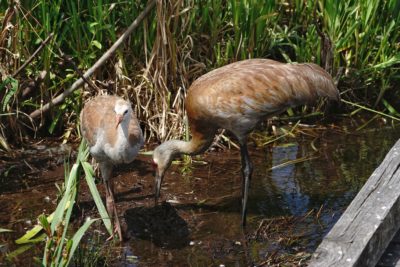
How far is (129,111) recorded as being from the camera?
17.8ft

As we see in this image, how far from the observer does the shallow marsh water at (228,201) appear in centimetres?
536

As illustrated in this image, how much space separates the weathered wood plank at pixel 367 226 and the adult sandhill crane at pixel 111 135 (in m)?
1.71

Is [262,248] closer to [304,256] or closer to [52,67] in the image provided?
[304,256]

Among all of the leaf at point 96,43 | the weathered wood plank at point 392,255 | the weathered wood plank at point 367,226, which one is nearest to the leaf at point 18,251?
the leaf at point 96,43

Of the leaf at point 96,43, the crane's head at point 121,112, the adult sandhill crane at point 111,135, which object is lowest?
the adult sandhill crane at point 111,135

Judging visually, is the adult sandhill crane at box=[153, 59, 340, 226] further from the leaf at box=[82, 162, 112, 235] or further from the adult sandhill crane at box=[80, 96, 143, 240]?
the leaf at box=[82, 162, 112, 235]

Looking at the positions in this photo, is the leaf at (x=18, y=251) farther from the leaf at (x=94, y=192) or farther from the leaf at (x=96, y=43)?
the leaf at (x=96, y=43)

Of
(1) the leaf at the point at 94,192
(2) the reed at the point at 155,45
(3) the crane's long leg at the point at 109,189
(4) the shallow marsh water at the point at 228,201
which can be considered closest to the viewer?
(1) the leaf at the point at 94,192

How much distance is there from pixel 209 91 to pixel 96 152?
924 mm

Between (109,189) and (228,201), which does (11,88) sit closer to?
(109,189)

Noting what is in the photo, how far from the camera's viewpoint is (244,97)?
5.89 meters

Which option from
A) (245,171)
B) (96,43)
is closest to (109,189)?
(245,171)

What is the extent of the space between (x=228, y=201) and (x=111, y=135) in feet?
3.93

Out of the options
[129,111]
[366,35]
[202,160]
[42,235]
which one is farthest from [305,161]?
[42,235]
